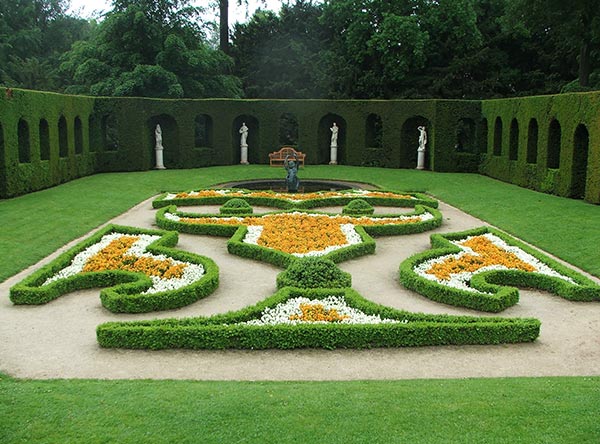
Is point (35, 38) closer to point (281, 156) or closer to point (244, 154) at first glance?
point (244, 154)

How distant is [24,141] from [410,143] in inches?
818

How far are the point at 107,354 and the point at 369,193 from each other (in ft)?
51.7

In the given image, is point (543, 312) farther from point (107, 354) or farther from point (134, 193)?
point (134, 193)

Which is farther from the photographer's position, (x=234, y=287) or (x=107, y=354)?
(x=234, y=287)

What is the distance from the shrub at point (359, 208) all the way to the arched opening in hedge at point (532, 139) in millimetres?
11183

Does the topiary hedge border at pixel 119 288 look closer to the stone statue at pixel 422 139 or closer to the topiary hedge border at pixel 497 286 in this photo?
the topiary hedge border at pixel 497 286

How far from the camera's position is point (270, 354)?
893 centimetres

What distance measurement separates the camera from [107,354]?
8.83m

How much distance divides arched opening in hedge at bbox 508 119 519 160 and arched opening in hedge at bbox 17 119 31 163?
69.4ft

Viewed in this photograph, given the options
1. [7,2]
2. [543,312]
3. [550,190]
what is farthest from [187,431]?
[7,2]

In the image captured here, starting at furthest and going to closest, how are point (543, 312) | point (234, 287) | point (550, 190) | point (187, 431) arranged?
1. point (550, 190)
2. point (234, 287)
3. point (543, 312)
4. point (187, 431)

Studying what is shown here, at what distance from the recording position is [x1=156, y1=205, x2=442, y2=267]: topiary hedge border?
45.2ft

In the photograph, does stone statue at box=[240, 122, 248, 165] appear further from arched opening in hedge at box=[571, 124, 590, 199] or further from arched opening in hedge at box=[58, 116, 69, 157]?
arched opening in hedge at box=[571, 124, 590, 199]

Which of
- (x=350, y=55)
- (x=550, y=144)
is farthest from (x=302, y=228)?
(x=350, y=55)
